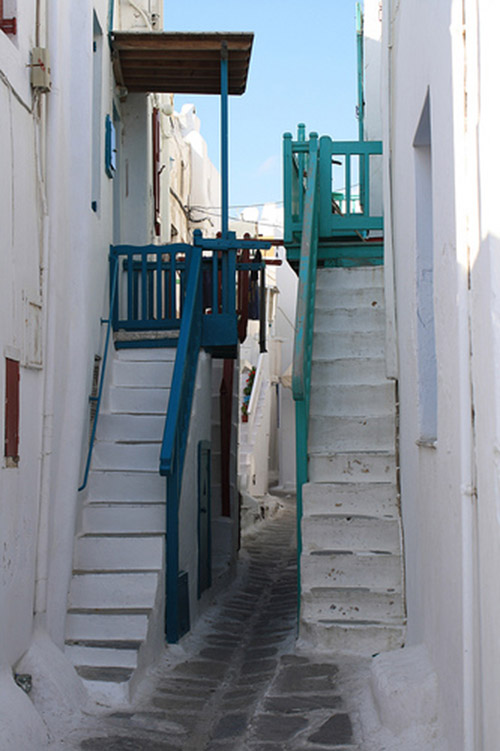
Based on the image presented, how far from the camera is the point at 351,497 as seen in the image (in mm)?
6770

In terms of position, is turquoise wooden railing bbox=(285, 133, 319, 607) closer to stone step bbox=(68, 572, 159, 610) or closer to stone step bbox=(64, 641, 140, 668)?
stone step bbox=(68, 572, 159, 610)

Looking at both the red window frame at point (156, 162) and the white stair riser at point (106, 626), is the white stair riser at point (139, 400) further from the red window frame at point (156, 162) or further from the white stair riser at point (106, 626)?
the red window frame at point (156, 162)

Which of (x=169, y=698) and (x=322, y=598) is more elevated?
(x=322, y=598)

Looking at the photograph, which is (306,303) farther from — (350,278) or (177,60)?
(177,60)

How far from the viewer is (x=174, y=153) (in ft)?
57.1

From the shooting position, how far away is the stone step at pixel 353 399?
7.54 meters

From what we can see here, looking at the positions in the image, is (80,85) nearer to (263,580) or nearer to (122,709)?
(122,709)

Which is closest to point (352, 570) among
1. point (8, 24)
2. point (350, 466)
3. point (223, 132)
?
point (350, 466)

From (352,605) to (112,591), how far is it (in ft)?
5.45

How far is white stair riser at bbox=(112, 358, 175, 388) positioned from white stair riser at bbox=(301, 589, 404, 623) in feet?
8.93

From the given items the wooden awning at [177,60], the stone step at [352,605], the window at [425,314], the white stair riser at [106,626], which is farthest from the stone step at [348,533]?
the wooden awning at [177,60]

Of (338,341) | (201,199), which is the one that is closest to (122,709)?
(338,341)

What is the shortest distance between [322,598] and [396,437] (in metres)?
1.59

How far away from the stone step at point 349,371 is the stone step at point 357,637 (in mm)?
2271
